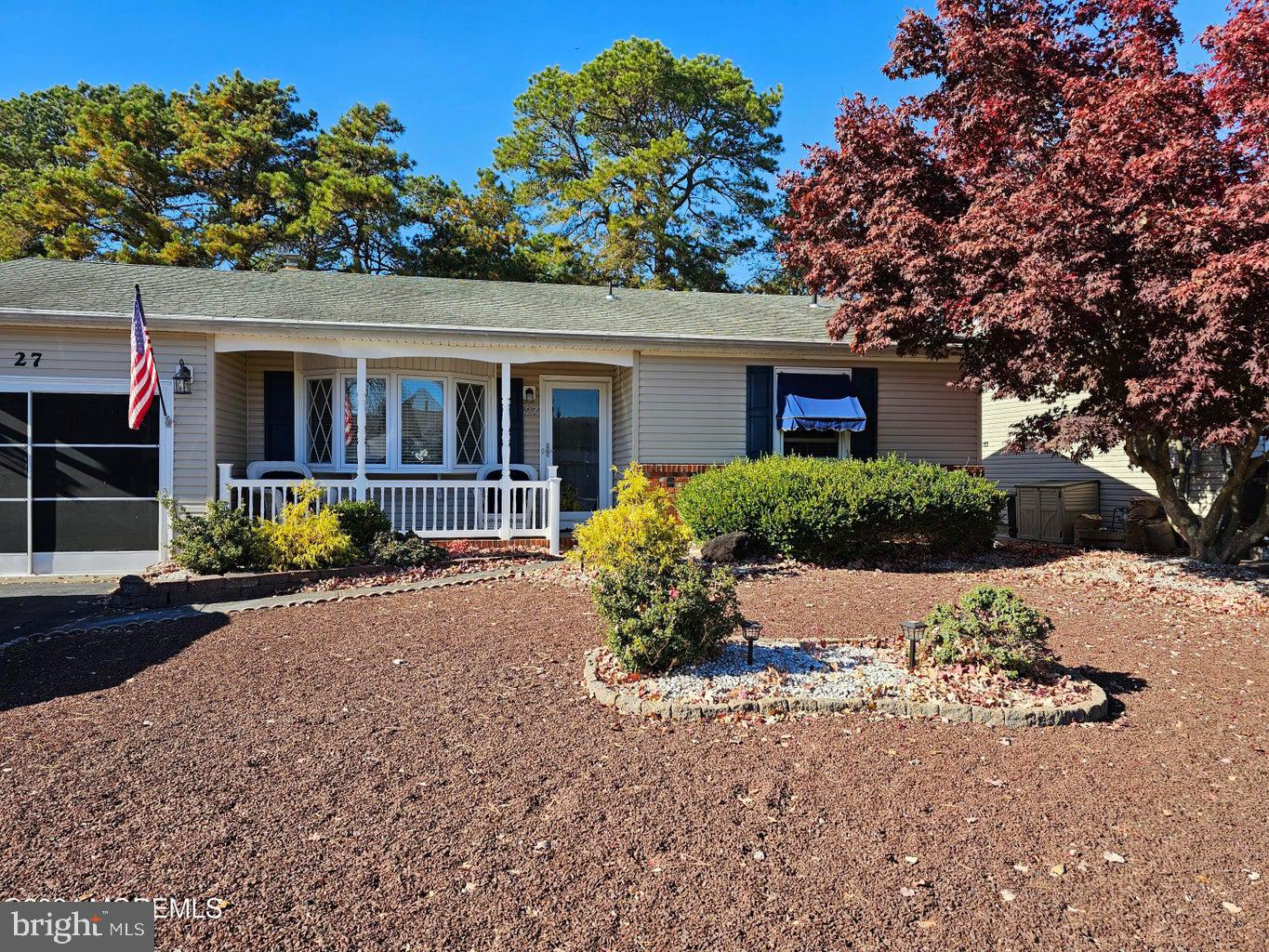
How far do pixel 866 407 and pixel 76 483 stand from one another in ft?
35.1

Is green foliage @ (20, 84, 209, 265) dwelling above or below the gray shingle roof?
above

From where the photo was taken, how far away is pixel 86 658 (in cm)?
532

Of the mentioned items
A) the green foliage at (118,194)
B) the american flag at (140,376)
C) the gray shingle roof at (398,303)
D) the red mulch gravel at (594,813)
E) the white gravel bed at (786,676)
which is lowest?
the red mulch gravel at (594,813)

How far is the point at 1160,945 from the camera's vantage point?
232 cm

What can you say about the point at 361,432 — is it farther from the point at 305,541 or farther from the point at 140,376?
the point at 140,376

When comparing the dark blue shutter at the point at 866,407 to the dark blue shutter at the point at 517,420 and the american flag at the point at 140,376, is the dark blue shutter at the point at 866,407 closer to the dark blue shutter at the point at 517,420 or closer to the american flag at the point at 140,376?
the dark blue shutter at the point at 517,420

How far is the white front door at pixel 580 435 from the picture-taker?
11.8 metres

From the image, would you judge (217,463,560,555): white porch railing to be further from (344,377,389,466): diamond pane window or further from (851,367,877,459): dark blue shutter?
(851,367,877,459): dark blue shutter

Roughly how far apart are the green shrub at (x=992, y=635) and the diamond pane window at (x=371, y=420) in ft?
26.3

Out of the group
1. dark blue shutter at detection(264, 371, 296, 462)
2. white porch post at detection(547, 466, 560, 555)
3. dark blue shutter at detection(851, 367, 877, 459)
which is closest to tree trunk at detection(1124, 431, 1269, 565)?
dark blue shutter at detection(851, 367, 877, 459)

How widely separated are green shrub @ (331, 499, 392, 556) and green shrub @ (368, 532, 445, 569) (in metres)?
0.10

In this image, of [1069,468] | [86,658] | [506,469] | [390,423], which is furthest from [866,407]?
[86,658]

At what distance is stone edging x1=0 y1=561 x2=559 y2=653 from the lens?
612 centimetres

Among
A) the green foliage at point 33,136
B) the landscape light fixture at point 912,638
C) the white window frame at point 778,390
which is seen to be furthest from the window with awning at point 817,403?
the green foliage at point 33,136
